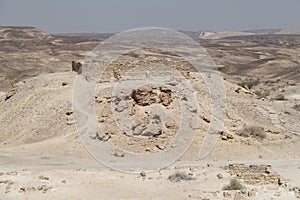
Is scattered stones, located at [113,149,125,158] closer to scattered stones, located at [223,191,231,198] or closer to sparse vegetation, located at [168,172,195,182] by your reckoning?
sparse vegetation, located at [168,172,195,182]

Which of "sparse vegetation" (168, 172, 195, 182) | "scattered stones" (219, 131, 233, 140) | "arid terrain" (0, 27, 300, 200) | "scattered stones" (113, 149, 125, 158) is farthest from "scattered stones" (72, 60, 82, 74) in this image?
"sparse vegetation" (168, 172, 195, 182)

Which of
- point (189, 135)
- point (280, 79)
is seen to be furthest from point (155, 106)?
point (280, 79)

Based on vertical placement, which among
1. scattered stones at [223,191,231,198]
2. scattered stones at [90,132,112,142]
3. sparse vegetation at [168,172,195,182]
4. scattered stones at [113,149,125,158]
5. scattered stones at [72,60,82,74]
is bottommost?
scattered stones at [113,149,125,158]

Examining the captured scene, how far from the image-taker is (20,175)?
14.5 m

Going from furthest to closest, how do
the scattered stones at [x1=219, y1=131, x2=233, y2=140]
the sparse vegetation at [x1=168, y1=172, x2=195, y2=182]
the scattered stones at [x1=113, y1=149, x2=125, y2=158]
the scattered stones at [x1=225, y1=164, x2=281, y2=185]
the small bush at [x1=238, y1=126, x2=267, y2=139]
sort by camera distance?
the small bush at [x1=238, y1=126, x2=267, y2=139] < the scattered stones at [x1=219, y1=131, x2=233, y2=140] < the scattered stones at [x1=113, y1=149, x2=125, y2=158] < the sparse vegetation at [x1=168, y1=172, x2=195, y2=182] < the scattered stones at [x1=225, y1=164, x2=281, y2=185]

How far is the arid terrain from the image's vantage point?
1339cm

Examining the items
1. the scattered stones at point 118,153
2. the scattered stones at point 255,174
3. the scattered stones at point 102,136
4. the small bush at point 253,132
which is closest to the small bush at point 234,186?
the scattered stones at point 255,174

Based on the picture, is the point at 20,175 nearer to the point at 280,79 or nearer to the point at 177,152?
the point at 177,152

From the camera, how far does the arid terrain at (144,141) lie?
43.9 feet

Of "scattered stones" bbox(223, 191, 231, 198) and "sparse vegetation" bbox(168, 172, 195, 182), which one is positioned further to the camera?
"sparse vegetation" bbox(168, 172, 195, 182)

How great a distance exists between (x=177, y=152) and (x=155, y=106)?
2.18m

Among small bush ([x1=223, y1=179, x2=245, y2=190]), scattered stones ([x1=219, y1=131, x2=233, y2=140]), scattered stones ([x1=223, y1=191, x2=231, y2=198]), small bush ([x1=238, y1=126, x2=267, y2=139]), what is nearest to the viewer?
scattered stones ([x1=223, y1=191, x2=231, y2=198])

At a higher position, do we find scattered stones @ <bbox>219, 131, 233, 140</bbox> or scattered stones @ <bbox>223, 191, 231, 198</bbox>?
scattered stones @ <bbox>223, 191, 231, 198</bbox>

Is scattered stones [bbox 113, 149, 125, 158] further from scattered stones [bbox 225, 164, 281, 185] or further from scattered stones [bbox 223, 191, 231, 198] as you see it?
scattered stones [bbox 223, 191, 231, 198]
